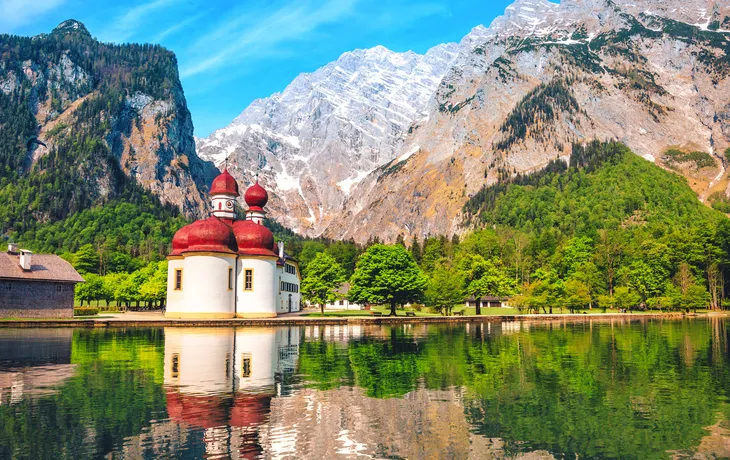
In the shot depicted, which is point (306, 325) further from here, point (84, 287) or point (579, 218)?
point (579, 218)

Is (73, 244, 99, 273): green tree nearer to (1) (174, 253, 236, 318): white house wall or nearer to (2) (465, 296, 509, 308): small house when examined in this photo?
(1) (174, 253, 236, 318): white house wall

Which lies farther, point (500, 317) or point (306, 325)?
point (500, 317)

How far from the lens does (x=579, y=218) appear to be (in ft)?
655

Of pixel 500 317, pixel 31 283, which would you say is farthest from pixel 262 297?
pixel 500 317

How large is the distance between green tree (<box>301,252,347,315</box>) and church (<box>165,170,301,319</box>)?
55.2 ft

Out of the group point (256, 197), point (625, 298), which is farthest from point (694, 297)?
point (256, 197)

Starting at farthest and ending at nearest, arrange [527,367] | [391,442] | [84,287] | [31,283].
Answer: [84,287], [31,283], [527,367], [391,442]

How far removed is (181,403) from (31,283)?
55.1 m

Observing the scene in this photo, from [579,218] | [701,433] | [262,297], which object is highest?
[579,218]

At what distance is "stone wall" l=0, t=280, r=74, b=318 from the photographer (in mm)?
63812

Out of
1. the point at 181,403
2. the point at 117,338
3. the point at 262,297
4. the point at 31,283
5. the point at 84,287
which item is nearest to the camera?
the point at 181,403

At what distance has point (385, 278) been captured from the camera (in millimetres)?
83375

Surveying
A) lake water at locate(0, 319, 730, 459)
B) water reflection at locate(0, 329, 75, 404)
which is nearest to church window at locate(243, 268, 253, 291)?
water reflection at locate(0, 329, 75, 404)

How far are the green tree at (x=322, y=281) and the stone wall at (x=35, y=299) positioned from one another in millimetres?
35551
